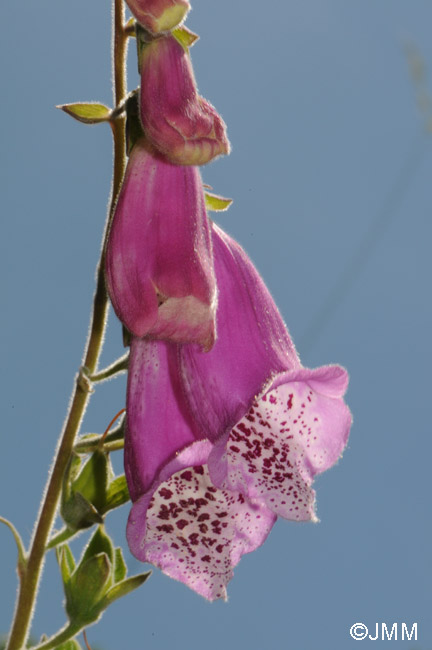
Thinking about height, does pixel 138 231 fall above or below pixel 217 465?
above

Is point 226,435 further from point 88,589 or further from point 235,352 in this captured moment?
point 88,589

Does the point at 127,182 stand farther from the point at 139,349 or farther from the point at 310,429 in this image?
the point at 310,429

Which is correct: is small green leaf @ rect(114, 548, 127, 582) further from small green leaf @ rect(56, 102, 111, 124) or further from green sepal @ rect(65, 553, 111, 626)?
small green leaf @ rect(56, 102, 111, 124)

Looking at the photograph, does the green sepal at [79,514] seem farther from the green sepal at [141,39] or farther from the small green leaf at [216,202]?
the green sepal at [141,39]

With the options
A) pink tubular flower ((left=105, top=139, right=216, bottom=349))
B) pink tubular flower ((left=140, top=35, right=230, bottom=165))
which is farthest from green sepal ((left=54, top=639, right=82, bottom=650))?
pink tubular flower ((left=140, top=35, right=230, bottom=165))

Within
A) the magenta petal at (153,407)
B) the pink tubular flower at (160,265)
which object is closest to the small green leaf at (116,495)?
the magenta petal at (153,407)

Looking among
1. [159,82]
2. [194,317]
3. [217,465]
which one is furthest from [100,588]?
[159,82]
